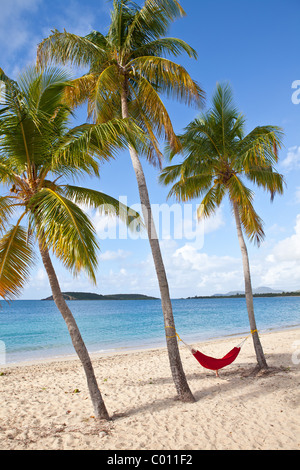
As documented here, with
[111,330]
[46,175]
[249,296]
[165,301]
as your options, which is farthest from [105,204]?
[111,330]

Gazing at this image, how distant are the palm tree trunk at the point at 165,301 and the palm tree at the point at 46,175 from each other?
84 cm

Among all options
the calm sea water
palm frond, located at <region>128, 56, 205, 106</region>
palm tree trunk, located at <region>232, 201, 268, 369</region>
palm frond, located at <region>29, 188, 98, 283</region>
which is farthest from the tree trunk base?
palm frond, located at <region>128, 56, 205, 106</region>

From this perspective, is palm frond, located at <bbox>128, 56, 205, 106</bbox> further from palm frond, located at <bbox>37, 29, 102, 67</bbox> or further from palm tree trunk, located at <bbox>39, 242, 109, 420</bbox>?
palm tree trunk, located at <bbox>39, 242, 109, 420</bbox>

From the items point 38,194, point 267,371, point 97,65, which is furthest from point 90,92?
point 267,371

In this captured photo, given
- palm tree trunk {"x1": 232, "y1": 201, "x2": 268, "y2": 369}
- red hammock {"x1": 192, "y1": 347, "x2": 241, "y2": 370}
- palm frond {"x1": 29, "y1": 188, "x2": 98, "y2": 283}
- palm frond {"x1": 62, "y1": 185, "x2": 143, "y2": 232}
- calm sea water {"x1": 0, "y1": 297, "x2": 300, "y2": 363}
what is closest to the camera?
palm frond {"x1": 29, "y1": 188, "x2": 98, "y2": 283}

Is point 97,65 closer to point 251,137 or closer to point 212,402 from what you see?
point 251,137

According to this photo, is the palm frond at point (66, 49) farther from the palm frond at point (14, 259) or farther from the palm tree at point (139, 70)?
the palm frond at point (14, 259)

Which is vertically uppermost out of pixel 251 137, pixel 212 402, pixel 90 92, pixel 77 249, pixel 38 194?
pixel 90 92

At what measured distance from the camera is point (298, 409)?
13.7ft

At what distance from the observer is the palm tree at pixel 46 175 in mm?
3398

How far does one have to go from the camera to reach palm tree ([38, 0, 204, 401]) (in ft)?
15.7

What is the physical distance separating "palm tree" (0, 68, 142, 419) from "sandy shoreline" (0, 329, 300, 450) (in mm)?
552

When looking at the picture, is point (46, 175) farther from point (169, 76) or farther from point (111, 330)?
point (111, 330)
